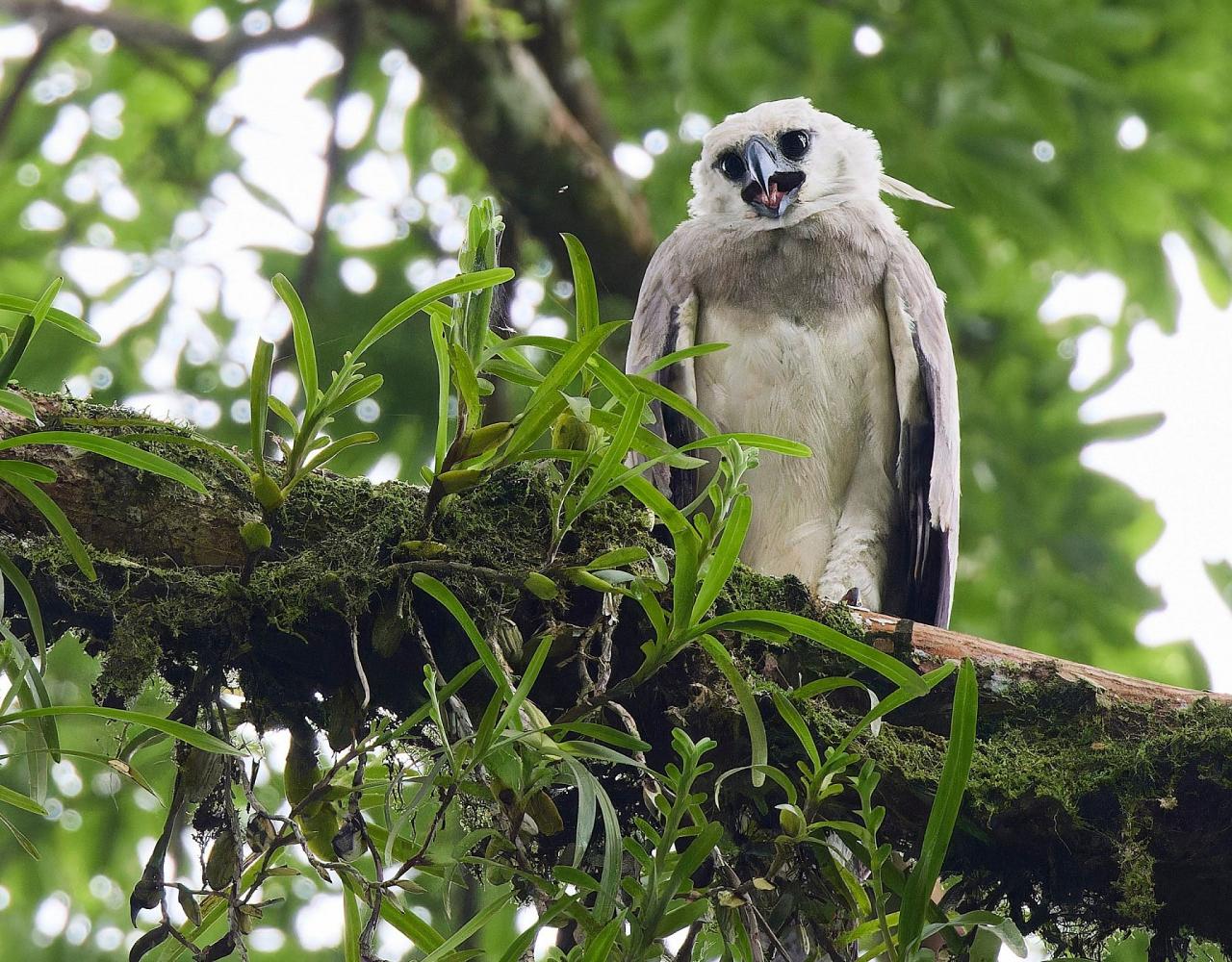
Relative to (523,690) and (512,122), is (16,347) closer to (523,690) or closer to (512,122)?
(523,690)

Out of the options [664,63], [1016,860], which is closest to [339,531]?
[1016,860]

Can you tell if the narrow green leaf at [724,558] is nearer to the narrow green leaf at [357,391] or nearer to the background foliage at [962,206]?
the narrow green leaf at [357,391]

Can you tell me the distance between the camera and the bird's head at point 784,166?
360 centimetres

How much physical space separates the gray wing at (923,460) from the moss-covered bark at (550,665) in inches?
56.6

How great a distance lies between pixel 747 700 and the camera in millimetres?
1448

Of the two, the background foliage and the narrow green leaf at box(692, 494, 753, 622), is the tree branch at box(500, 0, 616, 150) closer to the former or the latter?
the background foliage

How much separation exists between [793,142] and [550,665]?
2650mm

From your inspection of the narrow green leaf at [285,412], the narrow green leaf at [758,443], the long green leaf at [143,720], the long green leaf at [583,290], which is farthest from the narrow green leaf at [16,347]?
the narrow green leaf at [758,443]

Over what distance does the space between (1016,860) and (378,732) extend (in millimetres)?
875

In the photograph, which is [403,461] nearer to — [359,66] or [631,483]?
[359,66]

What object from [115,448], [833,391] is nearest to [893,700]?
[115,448]

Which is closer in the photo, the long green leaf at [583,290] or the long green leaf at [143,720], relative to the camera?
the long green leaf at [143,720]

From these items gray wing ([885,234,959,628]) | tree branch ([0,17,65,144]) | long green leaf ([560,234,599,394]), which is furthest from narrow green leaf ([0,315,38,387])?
tree branch ([0,17,65,144])

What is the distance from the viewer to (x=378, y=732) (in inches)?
56.9
